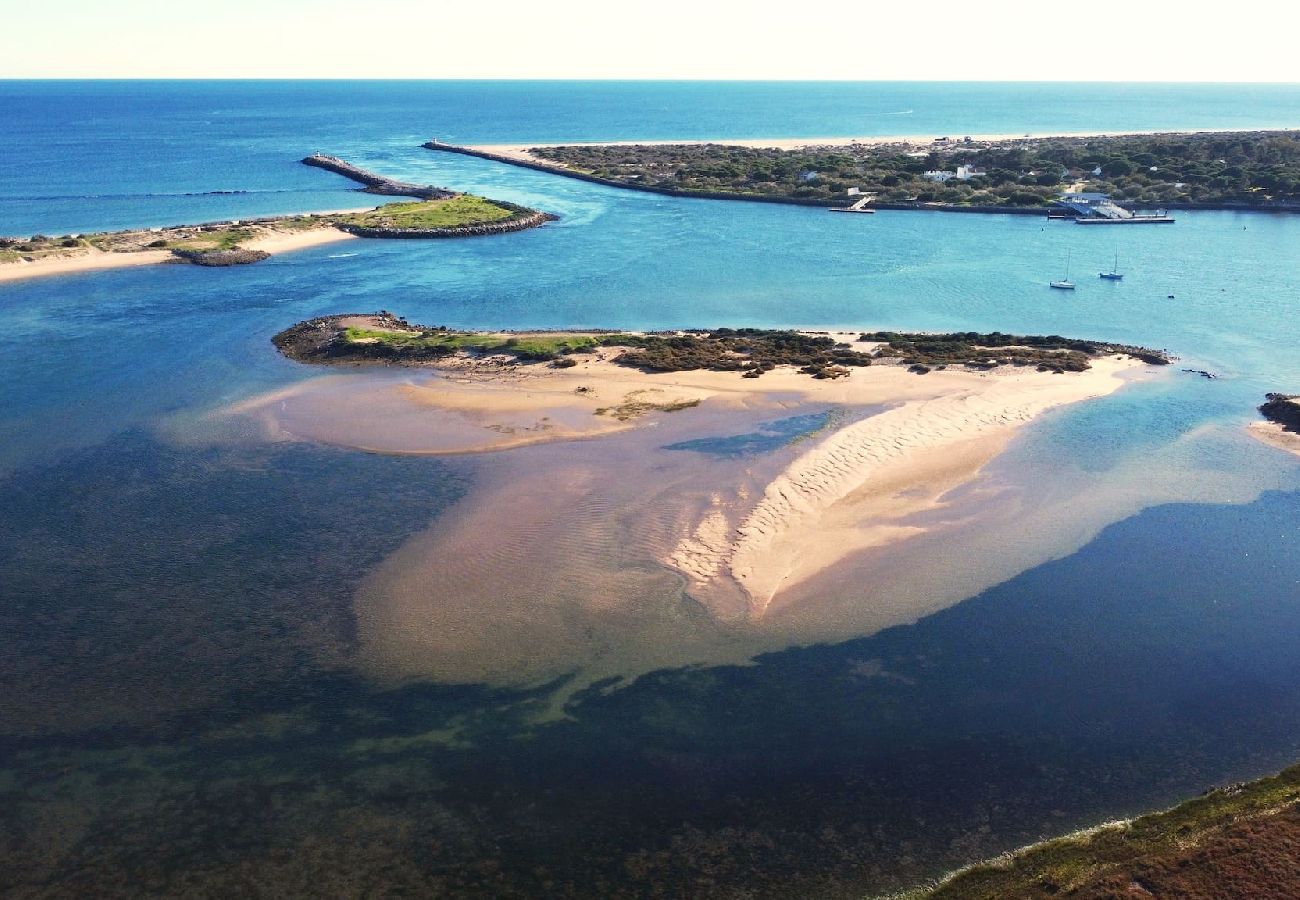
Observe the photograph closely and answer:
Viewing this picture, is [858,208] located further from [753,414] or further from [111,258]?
[111,258]

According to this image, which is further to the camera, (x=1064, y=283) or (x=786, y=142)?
(x=786, y=142)

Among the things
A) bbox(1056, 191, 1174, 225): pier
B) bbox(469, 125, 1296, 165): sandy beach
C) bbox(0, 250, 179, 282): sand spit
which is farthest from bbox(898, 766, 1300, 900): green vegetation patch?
bbox(469, 125, 1296, 165): sandy beach

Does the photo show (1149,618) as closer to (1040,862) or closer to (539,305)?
(1040,862)

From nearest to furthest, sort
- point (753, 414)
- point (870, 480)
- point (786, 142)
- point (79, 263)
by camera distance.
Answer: point (870, 480)
point (753, 414)
point (79, 263)
point (786, 142)

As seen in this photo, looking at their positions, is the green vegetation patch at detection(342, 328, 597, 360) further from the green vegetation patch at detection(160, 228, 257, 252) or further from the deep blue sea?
the green vegetation patch at detection(160, 228, 257, 252)

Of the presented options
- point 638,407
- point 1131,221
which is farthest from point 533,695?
point 1131,221

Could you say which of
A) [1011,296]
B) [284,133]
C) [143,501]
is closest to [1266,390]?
[1011,296]
